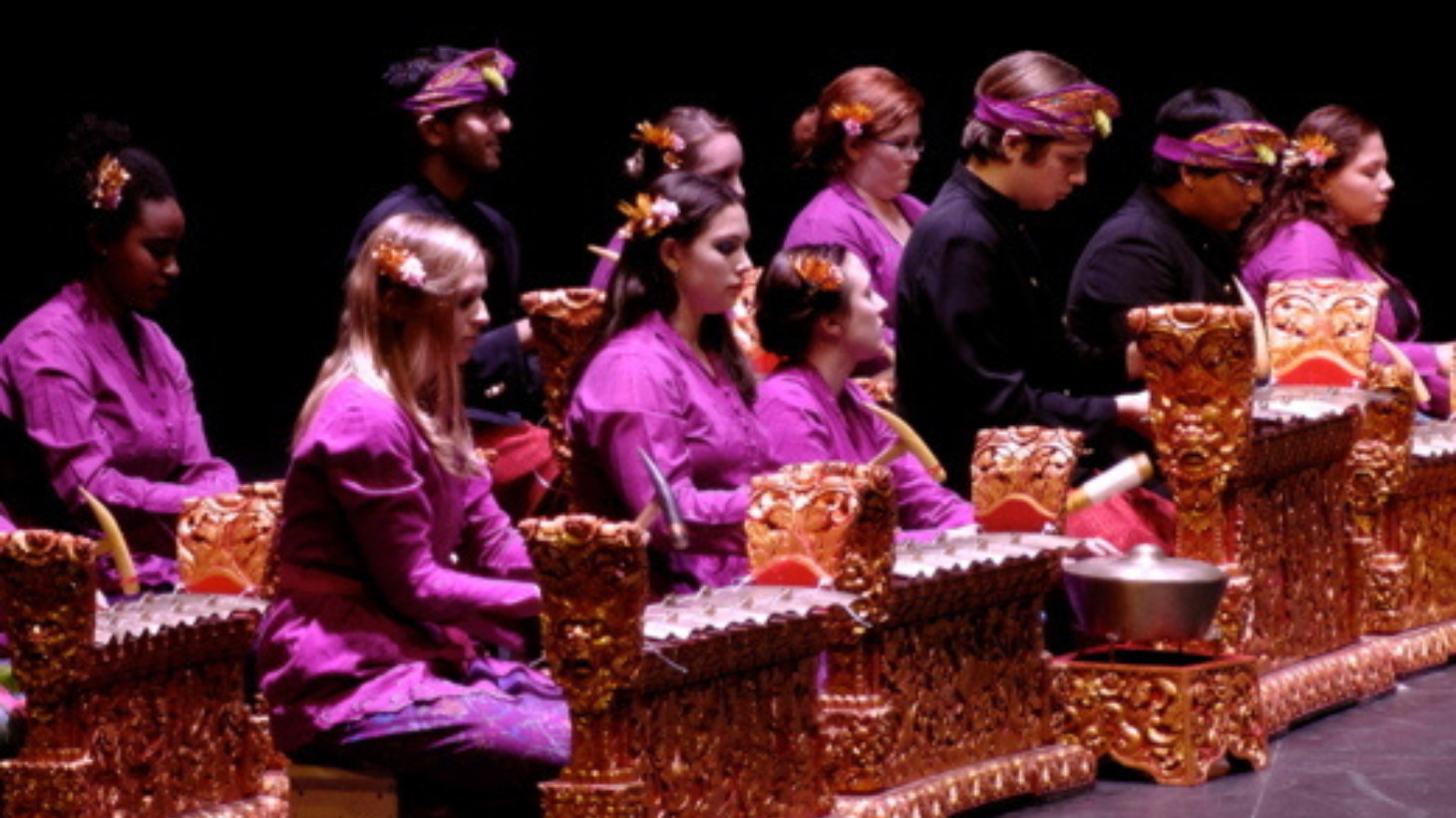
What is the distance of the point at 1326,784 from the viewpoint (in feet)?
15.9

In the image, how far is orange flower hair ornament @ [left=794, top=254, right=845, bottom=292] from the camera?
188 inches

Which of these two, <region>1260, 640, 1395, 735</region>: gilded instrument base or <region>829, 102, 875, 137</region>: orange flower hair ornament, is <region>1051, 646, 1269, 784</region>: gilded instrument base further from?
<region>829, 102, 875, 137</region>: orange flower hair ornament

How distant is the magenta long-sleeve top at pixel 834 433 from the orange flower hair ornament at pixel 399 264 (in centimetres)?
95

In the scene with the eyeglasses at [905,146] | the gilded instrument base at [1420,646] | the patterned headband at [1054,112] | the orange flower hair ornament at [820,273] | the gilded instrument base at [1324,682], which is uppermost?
the patterned headband at [1054,112]

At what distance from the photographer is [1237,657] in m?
5.07

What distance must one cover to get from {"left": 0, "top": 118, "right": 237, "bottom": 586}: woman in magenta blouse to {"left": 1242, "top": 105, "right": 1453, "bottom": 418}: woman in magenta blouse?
262 cm

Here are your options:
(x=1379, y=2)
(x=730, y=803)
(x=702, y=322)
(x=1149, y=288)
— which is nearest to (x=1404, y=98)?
(x=1379, y=2)

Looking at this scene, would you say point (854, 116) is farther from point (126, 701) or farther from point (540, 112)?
point (126, 701)

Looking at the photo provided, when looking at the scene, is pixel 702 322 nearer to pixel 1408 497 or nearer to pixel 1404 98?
pixel 1408 497

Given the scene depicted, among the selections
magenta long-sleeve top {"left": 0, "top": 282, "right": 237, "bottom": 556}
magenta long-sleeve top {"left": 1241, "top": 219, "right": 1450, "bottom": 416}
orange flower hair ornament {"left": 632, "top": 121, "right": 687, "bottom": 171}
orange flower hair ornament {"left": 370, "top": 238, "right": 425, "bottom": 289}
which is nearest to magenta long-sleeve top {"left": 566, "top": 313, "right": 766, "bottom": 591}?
→ orange flower hair ornament {"left": 370, "top": 238, "right": 425, "bottom": 289}

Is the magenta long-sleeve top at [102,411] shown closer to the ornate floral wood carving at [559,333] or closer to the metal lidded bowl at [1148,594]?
the ornate floral wood carving at [559,333]

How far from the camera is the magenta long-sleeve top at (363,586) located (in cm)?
383

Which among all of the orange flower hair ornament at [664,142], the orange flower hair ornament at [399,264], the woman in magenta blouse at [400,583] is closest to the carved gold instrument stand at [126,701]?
the woman in magenta blouse at [400,583]

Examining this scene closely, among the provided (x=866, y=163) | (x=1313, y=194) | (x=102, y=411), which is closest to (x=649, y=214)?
(x=102, y=411)
